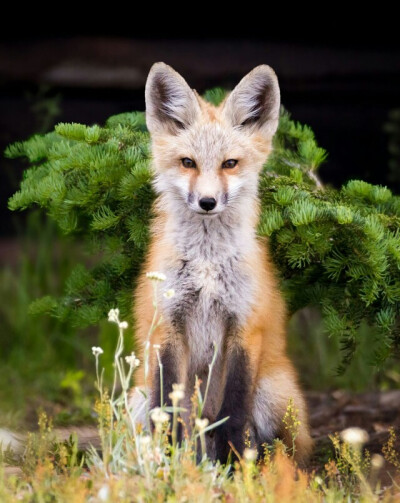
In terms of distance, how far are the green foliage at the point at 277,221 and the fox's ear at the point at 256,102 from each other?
0.36 metres

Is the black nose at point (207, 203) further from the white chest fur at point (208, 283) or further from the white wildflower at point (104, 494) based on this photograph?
the white wildflower at point (104, 494)

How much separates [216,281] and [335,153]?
3.85 metres

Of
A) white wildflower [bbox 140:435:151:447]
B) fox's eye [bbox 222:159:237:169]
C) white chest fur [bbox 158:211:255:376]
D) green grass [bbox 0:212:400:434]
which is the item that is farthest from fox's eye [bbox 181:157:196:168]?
green grass [bbox 0:212:400:434]

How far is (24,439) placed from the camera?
15.3 feet

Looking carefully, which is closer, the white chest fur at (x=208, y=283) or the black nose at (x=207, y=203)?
the black nose at (x=207, y=203)

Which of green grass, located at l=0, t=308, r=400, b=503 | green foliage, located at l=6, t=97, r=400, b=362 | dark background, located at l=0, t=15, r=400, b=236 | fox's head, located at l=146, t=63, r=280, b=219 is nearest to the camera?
green grass, located at l=0, t=308, r=400, b=503

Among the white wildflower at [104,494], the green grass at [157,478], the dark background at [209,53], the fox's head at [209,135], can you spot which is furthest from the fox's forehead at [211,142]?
the dark background at [209,53]

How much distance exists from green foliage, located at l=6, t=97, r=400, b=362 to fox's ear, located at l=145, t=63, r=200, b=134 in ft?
0.82

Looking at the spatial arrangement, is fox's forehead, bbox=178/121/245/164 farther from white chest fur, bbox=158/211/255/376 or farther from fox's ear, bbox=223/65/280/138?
white chest fur, bbox=158/211/255/376

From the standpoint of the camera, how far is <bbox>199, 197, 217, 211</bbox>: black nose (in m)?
3.50

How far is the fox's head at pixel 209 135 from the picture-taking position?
3672 mm

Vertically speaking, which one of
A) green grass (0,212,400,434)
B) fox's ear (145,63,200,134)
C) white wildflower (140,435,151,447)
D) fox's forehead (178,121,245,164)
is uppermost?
fox's ear (145,63,200,134)

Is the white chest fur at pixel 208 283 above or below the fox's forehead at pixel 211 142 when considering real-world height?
below

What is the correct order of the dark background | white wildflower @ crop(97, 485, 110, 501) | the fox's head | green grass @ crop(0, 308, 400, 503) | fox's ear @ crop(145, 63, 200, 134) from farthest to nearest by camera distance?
the dark background → fox's ear @ crop(145, 63, 200, 134) → the fox's head → green grass @ crop(0, 308, 400, 503) → white wildflower @ crop(97, 485, 110, 501)
